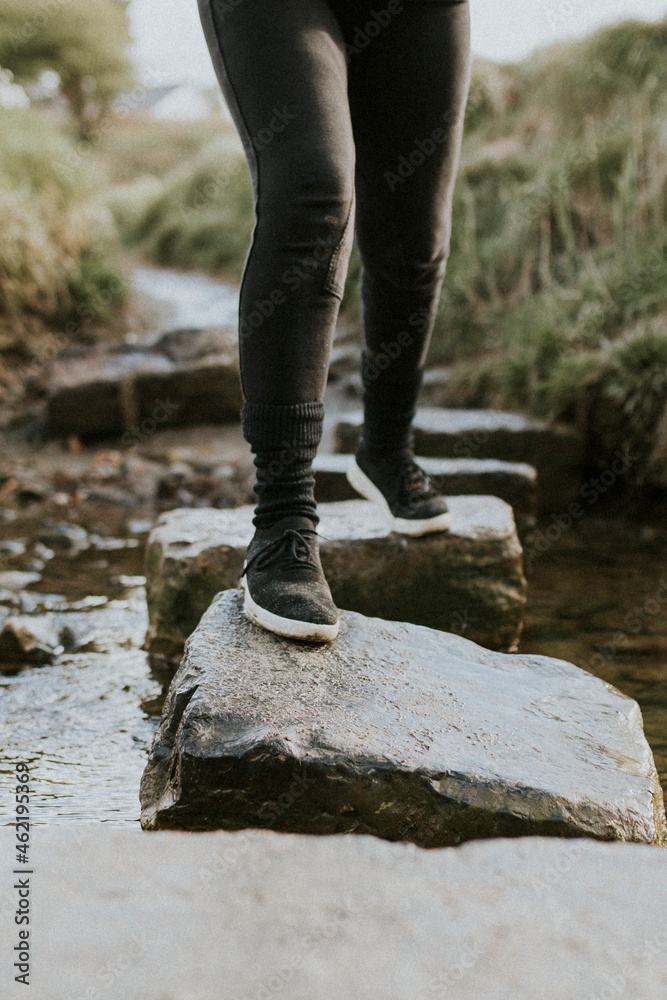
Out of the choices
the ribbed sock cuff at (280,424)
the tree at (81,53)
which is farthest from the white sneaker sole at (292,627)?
the tree at (81,53)

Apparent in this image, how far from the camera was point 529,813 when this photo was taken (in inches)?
41.1

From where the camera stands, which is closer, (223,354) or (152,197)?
(223,354)

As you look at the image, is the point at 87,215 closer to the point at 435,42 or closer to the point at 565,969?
the point at 435,42

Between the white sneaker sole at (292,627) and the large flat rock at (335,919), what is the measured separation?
485 millimetres

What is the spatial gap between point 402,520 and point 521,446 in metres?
1.53

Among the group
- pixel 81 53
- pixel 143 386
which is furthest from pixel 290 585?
pixel 81 53

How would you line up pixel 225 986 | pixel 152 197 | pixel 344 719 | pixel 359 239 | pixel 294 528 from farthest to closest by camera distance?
pixel 152 197 → pixel 359 239 → pixel 294 528 → pixel 344 719 → pixel 225 986

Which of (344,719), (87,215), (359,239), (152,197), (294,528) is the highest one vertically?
(359,239)

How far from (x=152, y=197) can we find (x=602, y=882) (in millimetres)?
13084

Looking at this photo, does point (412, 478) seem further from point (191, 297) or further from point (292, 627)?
point (191, 297)

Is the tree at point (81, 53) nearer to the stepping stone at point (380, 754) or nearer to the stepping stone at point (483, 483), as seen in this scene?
the stepping stone at point (483, 483)

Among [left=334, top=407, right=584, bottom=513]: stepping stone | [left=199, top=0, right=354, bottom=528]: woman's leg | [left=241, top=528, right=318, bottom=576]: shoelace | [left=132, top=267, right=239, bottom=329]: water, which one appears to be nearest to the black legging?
[left=199, top=0, right=354, bottom=528]: woman's leg

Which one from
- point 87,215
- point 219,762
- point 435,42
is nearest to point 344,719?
point 219,762

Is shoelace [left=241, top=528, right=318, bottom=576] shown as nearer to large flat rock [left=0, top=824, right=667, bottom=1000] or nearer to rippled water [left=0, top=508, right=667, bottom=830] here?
rippled water [left=0, top=508, right=667, bottom=830]
